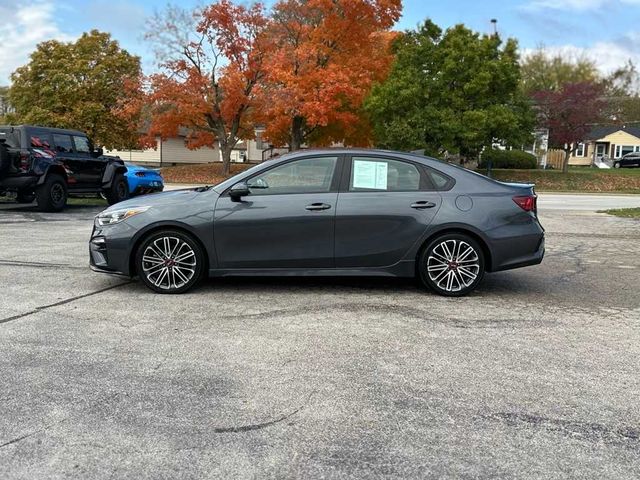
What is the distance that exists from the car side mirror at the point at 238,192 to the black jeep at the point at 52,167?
8971mm

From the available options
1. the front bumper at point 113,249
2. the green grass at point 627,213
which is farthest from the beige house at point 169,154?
the front bumper at point 113,249

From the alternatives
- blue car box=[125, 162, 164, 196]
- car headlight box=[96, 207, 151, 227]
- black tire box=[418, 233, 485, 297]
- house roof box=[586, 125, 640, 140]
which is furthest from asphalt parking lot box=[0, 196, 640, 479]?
house roof box=[586, 125, 640, 140]

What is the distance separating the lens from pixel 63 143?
14820 mm

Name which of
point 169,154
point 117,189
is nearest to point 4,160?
point 117,189

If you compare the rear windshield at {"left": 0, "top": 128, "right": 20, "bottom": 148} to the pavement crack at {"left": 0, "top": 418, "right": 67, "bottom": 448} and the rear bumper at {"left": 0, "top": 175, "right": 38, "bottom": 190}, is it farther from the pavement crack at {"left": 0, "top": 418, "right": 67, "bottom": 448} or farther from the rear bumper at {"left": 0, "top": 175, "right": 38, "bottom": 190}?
the pavement crack at {"left": 0, "top": 418, "right": 67, "bottom": 448}

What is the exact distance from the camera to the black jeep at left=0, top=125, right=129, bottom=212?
13.4 m

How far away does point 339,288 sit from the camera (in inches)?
267

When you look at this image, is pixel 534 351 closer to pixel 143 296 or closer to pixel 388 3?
pixel 143 296

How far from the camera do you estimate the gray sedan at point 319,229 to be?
248 inches

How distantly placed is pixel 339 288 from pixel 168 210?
206 centimetres

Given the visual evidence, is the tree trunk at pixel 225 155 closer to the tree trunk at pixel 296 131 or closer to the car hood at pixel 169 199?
the tree trunk at pixel 296 131

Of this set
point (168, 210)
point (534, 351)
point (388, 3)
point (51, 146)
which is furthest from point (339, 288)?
point (388, 3)

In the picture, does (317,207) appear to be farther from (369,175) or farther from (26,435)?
(26,435)

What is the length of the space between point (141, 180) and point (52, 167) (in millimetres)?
4498
